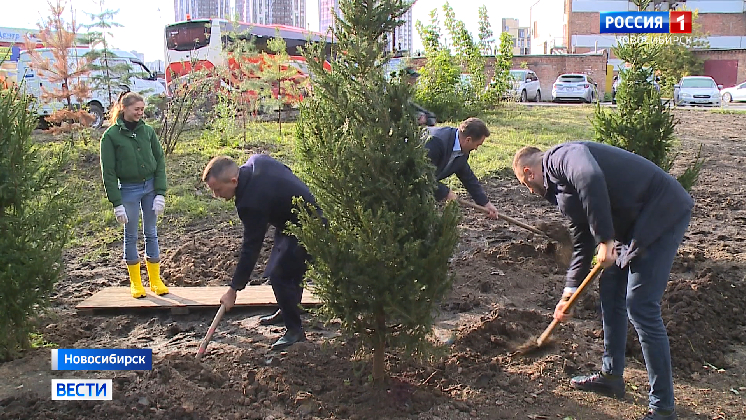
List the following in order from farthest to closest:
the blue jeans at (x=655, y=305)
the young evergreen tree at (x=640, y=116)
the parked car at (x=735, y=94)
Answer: the parked car at (x=735, y=94) → the young evergreen tree at (x=640, y=116) → the blue jeans at (x=655, y=305)

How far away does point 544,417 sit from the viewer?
3.43 m

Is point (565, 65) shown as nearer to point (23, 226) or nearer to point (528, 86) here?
point (528, 86)

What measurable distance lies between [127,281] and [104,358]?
234 cm

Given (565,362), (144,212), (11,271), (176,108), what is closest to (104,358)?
(11,271)

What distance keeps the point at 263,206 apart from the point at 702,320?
3167 mm

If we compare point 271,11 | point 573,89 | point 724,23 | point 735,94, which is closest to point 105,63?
point 271,11

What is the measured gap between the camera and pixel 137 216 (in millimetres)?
5477

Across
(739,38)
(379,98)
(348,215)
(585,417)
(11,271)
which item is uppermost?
(739,38)

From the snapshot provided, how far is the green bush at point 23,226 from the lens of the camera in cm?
395

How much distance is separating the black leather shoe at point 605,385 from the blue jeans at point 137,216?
3.64 metres

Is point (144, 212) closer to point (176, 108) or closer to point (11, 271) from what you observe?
point (11, 271)

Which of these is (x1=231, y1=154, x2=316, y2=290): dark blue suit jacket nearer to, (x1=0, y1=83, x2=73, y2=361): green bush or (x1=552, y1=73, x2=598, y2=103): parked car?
(x1=0, y1=83, x2=73, y2=361): green bush

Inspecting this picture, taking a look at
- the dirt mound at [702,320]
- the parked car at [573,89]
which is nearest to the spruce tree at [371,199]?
the dirt mound at [702,320]

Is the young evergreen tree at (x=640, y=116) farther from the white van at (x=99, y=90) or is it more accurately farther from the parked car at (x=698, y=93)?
the parked car at (x=698, y=93)
